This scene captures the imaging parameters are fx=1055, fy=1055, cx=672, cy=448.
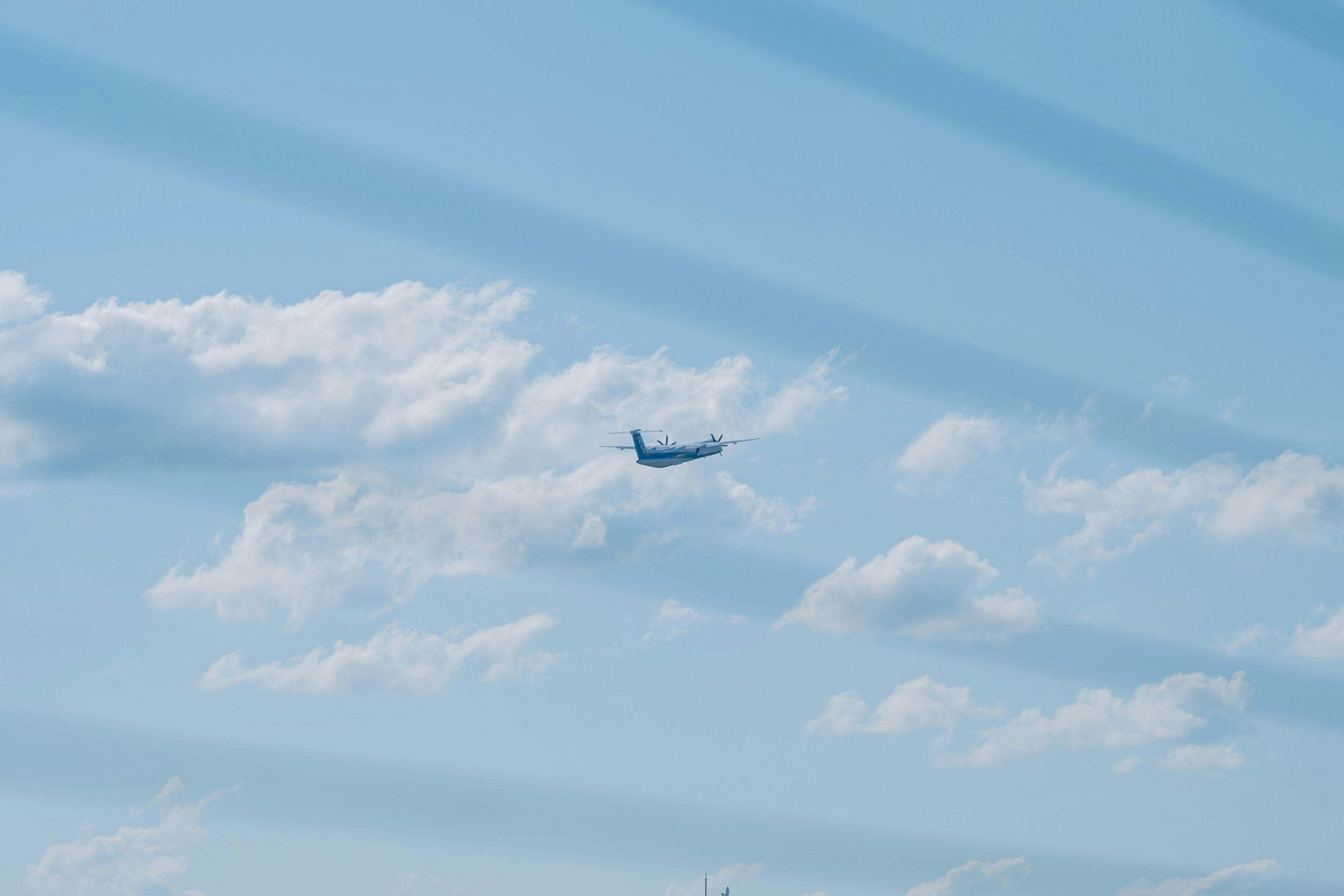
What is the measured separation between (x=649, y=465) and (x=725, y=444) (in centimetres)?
1053

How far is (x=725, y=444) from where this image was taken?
13725 centimetres

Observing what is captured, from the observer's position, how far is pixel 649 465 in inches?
5492
